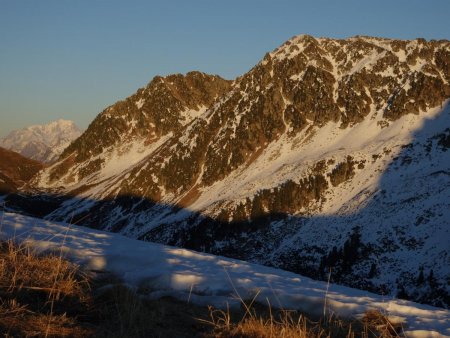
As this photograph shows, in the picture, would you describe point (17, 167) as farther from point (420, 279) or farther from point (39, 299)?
point (39, 299)

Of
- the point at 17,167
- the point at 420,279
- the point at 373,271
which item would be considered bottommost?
the point at 373,271

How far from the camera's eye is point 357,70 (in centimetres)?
8869

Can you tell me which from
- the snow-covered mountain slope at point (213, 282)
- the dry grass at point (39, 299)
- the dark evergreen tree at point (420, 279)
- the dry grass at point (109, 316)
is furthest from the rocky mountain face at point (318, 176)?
the dry grass at point (39, 299)

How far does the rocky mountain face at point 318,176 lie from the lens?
5278cm

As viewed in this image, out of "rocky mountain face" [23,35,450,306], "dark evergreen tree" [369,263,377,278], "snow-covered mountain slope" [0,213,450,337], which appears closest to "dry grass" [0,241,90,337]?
"snow-covered mountain slope" [0,213,450,337]

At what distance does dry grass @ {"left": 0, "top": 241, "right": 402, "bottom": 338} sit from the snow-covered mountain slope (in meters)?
0.32

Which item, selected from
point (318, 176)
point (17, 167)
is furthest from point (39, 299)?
point (17, 167)

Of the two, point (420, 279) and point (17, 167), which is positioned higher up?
point (17, 167)

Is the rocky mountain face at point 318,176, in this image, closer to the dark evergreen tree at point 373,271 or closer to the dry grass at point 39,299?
the dark evergreen tree at point 373,271

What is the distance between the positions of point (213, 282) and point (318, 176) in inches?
2533

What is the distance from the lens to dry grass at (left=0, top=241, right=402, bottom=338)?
457 cm

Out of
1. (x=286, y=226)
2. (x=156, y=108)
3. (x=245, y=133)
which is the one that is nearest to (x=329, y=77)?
(x=245, y=133)

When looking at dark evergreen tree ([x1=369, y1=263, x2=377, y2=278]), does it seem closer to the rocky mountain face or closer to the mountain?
the rocky mountain face

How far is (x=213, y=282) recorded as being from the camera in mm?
7109
